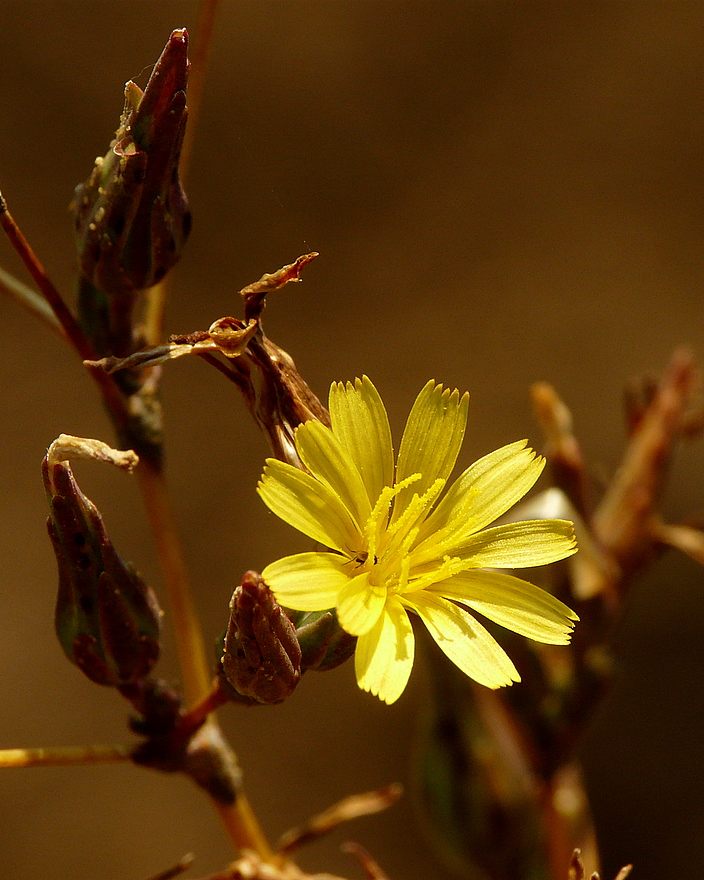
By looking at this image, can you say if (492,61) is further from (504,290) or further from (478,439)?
(478,439)

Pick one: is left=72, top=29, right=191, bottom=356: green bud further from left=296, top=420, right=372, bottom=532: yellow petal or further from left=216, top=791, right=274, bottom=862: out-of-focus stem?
left=216, top=791, right=274, bottom=862: out-of-focus stem

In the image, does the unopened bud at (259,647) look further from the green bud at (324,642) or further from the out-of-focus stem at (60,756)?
Result: the out-of-focus stem at (60,756)

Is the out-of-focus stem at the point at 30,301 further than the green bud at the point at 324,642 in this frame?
Yes

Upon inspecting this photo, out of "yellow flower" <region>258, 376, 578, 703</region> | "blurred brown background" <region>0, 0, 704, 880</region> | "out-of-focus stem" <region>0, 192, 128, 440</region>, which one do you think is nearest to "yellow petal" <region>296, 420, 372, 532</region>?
"yellow flower" <region>258, 376, 578, 703</region>

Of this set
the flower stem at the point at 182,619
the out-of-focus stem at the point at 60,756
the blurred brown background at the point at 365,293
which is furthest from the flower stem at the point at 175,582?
the blurred brown background at the point at 365,293

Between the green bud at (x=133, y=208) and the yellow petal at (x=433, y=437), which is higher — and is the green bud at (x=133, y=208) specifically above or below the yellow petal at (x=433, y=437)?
above

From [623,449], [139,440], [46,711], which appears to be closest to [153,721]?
[139,440]
